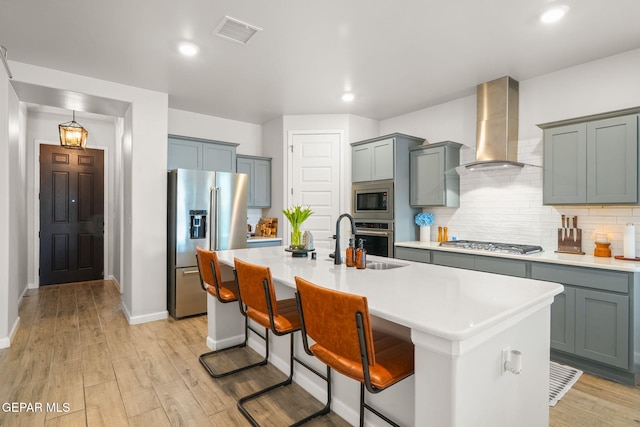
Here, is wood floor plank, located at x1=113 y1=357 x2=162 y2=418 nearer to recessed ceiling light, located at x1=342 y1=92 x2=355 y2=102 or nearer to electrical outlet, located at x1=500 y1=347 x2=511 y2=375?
electrical outlet, located at x1=500 y1=347 x2=511 y2=375

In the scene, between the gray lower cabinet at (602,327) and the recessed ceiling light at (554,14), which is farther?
the gray lower cabinet at (602,327)

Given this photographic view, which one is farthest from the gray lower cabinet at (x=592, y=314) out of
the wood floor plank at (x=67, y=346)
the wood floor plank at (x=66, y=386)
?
the wood floor plank at (x=67, y=346)

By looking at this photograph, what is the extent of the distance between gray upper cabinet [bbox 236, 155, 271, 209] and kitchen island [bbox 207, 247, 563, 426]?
3017 mm

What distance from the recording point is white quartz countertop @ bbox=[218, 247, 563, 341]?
4.07ft

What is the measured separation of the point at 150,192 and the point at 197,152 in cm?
91

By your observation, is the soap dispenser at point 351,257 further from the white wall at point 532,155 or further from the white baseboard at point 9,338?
the white baseboard at point 9,338

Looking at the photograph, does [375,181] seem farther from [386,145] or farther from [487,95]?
[487,95]

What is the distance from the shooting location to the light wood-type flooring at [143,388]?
2.09 m

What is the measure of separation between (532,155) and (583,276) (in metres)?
1.42

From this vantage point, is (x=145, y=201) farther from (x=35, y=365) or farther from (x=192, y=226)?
(x=35, y=365)

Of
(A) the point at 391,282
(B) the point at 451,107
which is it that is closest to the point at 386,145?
(B) the point at 451,107

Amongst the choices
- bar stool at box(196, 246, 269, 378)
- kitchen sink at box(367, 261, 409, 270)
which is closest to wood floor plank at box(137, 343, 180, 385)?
bar stool at box(196, 246, 269, 378)

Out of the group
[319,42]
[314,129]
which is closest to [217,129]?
[314,129]

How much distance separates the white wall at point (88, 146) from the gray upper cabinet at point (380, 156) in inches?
158
